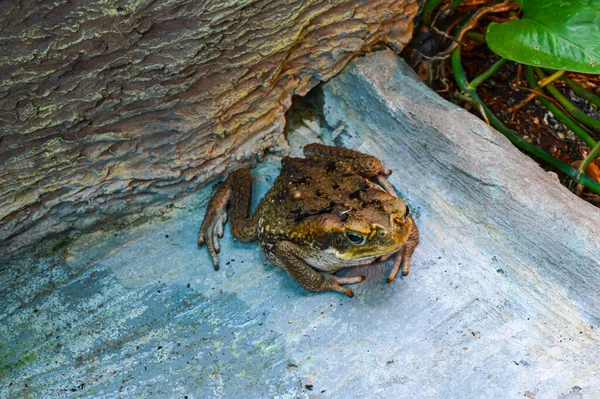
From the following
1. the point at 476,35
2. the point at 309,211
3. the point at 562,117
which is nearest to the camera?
the point at 309,211

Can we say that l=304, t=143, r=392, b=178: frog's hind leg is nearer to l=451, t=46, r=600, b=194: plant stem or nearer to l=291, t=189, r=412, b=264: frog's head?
l=291, t=189, r=412, b=264: frog's head

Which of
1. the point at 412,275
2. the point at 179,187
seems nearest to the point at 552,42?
the point at 412,275

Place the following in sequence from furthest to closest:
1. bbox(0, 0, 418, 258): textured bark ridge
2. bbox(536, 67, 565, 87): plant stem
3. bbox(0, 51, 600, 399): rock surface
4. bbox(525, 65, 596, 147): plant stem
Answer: bbox(536, 67, 565, 87): plant stem < bbox(525, 65, 596, 147): plant stem < bbox(0, 51, 600, 399): rock surface < bbox(0, 0, 418, 258): textured bark ridge

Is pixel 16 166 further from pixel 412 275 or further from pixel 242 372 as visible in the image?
pixel 412 275

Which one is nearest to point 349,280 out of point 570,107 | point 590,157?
point 590,157

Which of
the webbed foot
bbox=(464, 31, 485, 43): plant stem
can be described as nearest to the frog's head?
the webbed foot

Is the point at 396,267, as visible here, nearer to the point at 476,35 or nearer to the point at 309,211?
the point at 309,211

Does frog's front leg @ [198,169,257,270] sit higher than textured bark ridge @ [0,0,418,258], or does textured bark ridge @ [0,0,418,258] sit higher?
textured bark ridge @ [0,0,418,258]
